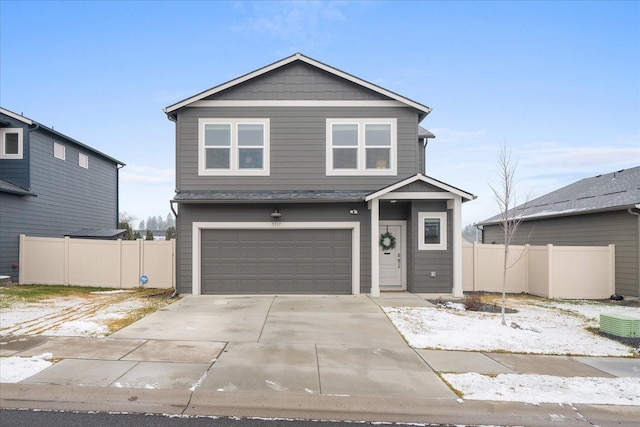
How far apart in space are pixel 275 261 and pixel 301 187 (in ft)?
8.29

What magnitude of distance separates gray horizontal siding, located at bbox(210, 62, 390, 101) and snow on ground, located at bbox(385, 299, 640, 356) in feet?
23.1

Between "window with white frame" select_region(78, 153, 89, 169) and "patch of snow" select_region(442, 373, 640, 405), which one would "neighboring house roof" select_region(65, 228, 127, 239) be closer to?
"window with white frame" select_region(78, 153, 89, 169)

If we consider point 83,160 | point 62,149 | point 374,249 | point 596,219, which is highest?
point 62,149

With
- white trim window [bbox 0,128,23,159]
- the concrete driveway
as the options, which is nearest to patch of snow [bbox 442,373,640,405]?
the concrete driveway

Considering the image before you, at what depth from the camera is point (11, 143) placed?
15.5 m

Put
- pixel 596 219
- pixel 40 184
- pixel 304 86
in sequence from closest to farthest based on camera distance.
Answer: pixel 304 86 < pixel 596 219 < pixel 40 184

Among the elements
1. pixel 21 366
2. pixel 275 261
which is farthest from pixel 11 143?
pixel 21 366

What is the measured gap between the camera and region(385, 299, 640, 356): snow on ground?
272 inches

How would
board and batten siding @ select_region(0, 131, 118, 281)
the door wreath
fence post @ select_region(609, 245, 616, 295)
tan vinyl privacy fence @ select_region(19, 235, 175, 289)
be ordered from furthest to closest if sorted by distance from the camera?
board and batten siding @ select_region(0, 131, 118, 281) → tan vinyl privacy fence @ select_region(19, 235, 175, 289) → the door wreath → fence post @ select_region(609, 245, 616, 295)

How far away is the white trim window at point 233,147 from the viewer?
12.5 m

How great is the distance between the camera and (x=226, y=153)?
12.5m

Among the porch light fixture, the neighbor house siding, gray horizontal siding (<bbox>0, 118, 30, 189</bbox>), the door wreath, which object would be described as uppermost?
gray horizontal siding (<bbox>0, 118, 30, 189</bbox>)

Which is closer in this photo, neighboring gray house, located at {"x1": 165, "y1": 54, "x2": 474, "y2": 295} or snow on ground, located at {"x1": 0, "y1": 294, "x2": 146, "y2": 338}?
snow on ground, located at {"x1": 0, "y1": 294, "x2": 146, "y2": 338}

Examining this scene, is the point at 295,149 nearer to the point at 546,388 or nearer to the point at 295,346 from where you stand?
the point at 295,346
